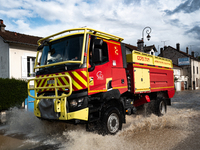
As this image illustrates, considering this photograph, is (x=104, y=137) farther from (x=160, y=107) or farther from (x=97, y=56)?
(x=160, y=107)

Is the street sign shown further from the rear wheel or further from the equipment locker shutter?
the equipment locker shutter

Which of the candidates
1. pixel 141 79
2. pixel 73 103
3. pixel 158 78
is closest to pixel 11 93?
pixel 73 103

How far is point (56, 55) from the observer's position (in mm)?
5457

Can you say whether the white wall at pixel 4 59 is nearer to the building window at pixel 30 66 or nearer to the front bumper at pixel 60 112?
the building window at pixel 30 66

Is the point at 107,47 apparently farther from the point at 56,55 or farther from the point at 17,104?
the point at 17,104

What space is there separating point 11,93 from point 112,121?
6.50 meters

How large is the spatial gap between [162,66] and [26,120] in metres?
6.48

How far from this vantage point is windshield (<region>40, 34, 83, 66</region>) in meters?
5.02

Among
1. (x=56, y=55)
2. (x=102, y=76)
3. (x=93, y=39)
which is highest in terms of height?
(x=93, y=39)

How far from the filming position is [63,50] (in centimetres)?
529

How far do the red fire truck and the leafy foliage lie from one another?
4.42 m

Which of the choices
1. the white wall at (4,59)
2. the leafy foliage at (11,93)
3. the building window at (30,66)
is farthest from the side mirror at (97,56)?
the white wall at (4,59)

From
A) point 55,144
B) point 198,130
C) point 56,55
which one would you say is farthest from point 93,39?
point 198,130

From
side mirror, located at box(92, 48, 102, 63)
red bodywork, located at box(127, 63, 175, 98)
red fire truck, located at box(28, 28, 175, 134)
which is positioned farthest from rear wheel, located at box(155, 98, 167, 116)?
side mirror, located at box(92, 48, 102, 63)
